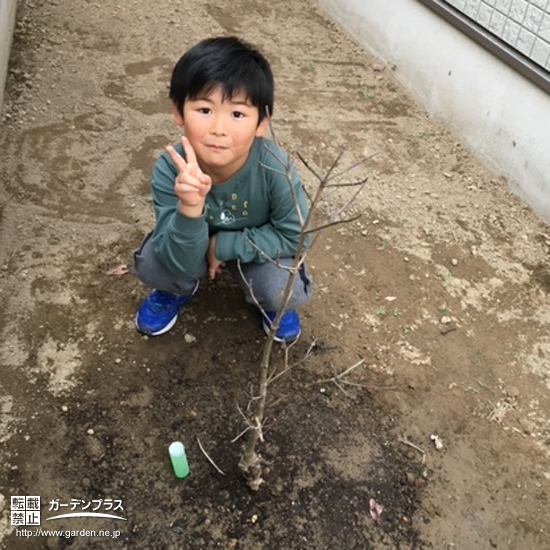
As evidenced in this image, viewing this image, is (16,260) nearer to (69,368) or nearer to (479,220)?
(69,368)

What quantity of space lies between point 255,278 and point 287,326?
301 millimetres

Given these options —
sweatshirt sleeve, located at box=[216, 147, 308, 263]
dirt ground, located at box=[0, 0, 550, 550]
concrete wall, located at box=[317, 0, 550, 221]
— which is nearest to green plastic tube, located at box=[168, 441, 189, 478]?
dirt ground, located at box=[0, 0, 550, 550]

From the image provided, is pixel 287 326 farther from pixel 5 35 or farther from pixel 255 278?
pixel 5 35

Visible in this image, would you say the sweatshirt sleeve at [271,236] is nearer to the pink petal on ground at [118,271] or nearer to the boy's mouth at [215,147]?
the boy's mouth at [215,147]

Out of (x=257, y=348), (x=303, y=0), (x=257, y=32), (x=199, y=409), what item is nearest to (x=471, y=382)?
(x=257, y=348)

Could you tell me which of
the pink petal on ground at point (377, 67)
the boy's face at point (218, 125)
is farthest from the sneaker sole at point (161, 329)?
the pink petal on ground at point (377, 67)

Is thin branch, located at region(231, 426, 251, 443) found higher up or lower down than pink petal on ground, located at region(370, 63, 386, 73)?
lower down

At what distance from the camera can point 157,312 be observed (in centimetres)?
275

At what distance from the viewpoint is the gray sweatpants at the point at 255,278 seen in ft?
8.38

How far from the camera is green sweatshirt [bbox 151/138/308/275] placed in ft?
7.88

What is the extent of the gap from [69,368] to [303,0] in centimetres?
412

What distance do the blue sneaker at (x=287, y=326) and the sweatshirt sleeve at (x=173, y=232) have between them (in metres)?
0.46

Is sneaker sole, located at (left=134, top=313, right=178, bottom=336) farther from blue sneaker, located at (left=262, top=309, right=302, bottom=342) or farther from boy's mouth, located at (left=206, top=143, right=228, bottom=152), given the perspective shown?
boy's mouth, located at (left=206, top=143, right=228, bottom=152)

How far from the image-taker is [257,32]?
16.7ft
